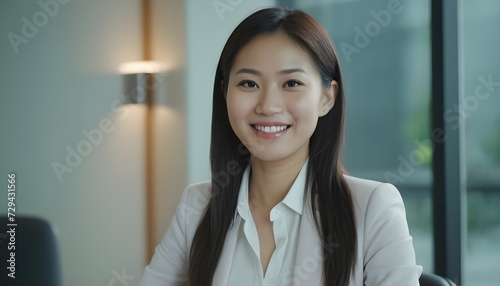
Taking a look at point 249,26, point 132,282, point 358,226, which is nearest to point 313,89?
point 249,26

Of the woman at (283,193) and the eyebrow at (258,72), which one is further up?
the eyebrow at (258,72)

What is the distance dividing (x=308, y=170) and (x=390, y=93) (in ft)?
7.95

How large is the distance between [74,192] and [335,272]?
1.67 metres

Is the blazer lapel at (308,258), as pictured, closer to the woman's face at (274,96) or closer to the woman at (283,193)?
the woman at (283,193)

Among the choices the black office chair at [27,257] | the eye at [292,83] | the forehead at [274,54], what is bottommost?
the black office chair at [27,257]

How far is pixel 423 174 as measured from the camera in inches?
145

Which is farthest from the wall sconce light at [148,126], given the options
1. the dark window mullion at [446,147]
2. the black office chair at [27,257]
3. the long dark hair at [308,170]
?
the long dark hair at [308,170]

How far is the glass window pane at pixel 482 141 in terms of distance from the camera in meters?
3.52

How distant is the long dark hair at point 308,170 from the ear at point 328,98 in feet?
0.04

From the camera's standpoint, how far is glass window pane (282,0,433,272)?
3.71m

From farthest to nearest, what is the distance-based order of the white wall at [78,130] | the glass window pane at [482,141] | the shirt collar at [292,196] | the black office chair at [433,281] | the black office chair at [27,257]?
the glass window pane at [482,141] → the white wall at [78,130] → the black office chair at [27,257] → the shirt collar at [292,196] → the black office chair at [433,281]

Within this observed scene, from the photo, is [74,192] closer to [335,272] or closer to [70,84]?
[70,84]

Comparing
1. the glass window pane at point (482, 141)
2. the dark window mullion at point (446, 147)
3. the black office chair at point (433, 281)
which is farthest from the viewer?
the glass window pane at point (482, 141)

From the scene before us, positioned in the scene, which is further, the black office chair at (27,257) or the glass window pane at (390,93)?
the glass window pane at (390,93)
